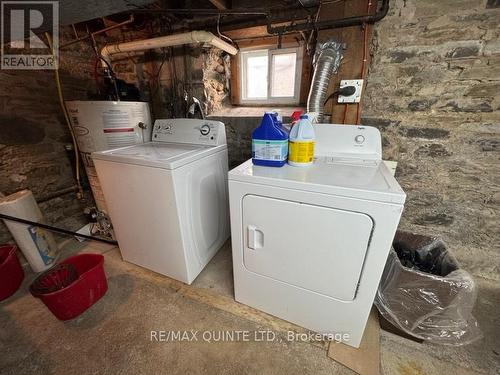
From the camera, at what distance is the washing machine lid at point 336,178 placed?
83 centimetres

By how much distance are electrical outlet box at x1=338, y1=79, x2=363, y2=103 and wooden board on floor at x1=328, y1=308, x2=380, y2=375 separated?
146 centimetres

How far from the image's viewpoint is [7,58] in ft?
5.30

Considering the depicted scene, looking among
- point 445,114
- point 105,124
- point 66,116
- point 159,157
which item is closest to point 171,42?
point 105,124

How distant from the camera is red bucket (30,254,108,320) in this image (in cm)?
118

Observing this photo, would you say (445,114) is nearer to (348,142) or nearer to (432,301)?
(348,142)

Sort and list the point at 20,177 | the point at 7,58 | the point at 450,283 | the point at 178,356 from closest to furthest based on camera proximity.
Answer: the point at 450,283 < the point at 178,356 < the point at 7,58 < the point at 20,177

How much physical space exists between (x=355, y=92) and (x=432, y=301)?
1.29 meters

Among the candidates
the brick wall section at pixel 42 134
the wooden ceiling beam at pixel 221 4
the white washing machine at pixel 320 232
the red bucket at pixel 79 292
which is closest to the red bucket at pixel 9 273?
the brick wall section at pixel 42 134

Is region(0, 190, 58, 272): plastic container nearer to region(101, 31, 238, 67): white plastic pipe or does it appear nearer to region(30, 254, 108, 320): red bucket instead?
region(30, 254, 108, 320): red bucket

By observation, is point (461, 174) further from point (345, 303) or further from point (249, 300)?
point (249, 300)

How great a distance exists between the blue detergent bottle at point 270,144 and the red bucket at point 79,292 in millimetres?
1301

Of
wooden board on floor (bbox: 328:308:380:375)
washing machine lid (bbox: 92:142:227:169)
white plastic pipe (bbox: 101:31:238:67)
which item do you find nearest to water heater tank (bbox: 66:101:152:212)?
washing machine lid (bbox: 92:142:227:169)

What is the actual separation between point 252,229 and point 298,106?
1.34 metres

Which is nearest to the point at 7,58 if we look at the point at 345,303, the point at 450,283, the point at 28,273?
the point at 28,273
